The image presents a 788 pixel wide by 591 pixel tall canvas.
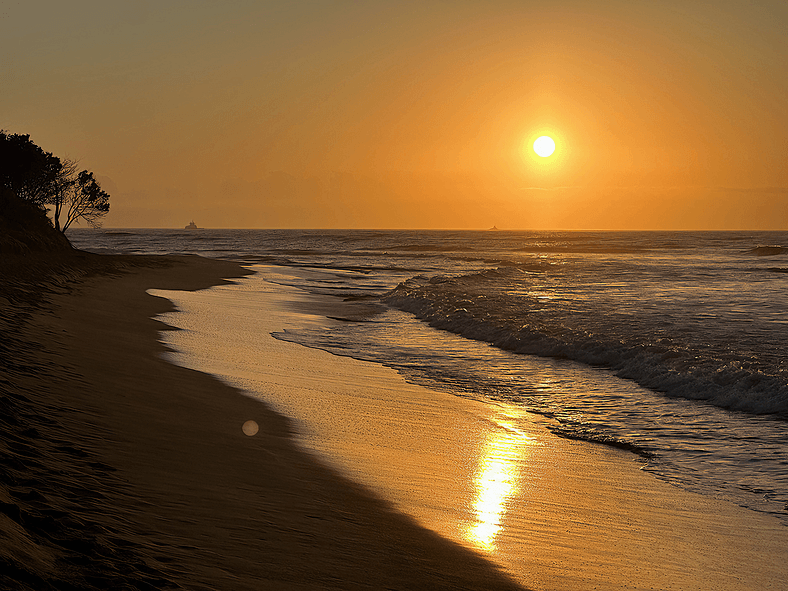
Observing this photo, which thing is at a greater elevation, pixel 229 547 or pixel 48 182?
pixel 48 182

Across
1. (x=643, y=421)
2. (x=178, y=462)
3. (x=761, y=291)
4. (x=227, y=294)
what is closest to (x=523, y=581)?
(x=178, y=462)

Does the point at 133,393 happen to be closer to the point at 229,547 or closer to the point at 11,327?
the point at 11,327

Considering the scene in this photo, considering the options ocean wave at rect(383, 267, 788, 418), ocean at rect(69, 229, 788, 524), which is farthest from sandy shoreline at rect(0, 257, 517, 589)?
ocean wave at rect(383, 267, 788, 418)

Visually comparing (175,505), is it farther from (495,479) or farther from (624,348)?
(624,348)

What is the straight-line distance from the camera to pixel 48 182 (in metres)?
60.8

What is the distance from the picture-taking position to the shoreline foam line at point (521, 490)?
544 centimetres

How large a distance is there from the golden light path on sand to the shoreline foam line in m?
0.02

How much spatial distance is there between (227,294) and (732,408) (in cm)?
2391

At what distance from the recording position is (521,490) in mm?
7188

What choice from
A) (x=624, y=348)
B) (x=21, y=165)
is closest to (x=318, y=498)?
(x=624, y=348)

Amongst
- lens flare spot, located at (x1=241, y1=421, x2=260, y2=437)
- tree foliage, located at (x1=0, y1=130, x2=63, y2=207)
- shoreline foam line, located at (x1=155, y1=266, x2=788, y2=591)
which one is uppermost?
tree foliage, located at (x1=0, y1=130, x2=63, y2=207)

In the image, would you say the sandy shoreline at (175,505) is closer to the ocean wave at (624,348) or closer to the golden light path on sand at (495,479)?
the golden light path on sand at (495,479)

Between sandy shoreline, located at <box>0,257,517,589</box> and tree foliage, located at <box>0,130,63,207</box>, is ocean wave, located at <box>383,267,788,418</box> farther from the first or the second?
tree foliage, located at <box>0,130,63,207</box>

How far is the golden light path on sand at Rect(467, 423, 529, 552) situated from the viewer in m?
6.02
